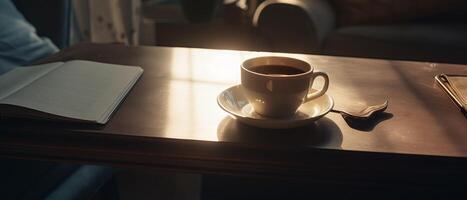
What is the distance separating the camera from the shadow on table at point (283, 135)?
2.11 ft

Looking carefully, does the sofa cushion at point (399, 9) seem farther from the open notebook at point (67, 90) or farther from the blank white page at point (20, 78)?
the blank white page at point (20, 78)

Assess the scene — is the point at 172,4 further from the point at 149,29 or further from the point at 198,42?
the point at 198,42

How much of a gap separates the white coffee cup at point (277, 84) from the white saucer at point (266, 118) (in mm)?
18

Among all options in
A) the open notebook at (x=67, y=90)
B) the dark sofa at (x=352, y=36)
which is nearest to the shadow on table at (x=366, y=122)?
the open notebook at (x=67, y=90)

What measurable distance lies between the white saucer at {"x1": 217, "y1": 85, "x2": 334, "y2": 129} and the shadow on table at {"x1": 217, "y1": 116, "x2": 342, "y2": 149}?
1 cm

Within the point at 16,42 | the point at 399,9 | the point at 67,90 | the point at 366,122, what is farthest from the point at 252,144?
the point at 399,9

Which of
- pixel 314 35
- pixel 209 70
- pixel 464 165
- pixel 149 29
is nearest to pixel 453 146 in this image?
pixel 464 165

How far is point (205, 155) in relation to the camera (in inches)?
25.5

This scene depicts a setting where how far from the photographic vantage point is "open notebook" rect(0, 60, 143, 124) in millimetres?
676

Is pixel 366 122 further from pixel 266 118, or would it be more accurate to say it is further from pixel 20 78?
pixel 20 78

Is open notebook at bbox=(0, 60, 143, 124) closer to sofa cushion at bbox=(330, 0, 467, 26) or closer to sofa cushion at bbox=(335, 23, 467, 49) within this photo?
sofa cushion at bbox=(335, 23, 467, 49)

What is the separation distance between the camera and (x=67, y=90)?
765 millimetres

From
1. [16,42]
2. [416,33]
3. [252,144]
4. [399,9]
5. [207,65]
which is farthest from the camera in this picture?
[399,9]

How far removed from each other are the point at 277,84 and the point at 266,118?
0.07 metres
